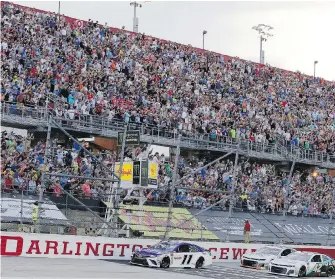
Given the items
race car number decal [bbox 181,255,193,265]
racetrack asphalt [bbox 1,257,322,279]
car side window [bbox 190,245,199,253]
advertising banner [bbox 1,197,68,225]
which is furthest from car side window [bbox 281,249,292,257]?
advertising banner [bbox 1,197,68,225]

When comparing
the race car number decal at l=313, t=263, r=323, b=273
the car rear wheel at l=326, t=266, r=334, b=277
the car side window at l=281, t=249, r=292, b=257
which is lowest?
the car rear wheel at l=326, t=266, r=334, b=277

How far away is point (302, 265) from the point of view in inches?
1082

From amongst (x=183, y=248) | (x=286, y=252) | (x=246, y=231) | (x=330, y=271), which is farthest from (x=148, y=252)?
(x=330, y=271)

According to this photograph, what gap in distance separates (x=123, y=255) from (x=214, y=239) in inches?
202

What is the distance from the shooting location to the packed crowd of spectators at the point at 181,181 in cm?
2873

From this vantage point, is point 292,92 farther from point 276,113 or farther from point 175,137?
point 175,137

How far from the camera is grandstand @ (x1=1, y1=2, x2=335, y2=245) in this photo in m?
30.1

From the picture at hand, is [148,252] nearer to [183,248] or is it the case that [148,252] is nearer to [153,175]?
[183,248]

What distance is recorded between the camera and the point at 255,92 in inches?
1855

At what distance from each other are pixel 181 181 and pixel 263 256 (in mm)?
6498

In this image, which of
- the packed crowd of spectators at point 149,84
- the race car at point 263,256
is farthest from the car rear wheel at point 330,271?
the packed crowd of spectators at point 149,84

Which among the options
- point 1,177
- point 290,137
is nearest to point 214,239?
point 1,177

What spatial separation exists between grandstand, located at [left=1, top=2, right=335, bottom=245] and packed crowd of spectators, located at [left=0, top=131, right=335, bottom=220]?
2.6 inches

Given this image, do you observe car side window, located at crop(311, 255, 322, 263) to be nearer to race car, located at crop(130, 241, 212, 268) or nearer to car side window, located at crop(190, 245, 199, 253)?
race car, located at crop(130, 241, 212, 268)
